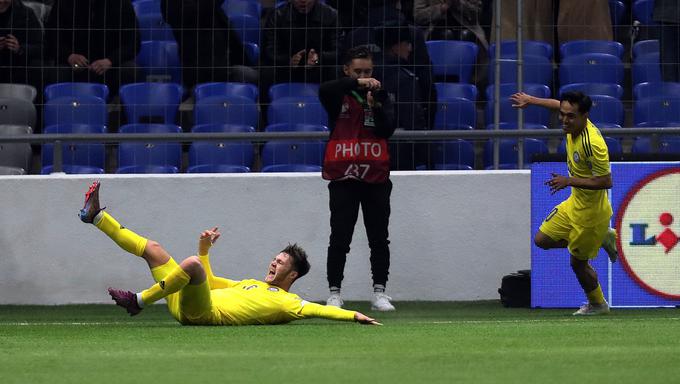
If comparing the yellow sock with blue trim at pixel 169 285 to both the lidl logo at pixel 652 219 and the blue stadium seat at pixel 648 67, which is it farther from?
the blue stadium seat at pixel 648 67

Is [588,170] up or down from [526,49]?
down

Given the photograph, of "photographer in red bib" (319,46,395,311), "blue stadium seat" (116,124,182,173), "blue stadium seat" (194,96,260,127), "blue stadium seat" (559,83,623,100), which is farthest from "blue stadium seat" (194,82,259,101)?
"blue stadium seat" (559,83,623,100)

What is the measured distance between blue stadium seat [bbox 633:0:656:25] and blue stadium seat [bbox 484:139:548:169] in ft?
5.46

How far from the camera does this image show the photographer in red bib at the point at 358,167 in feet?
39.2

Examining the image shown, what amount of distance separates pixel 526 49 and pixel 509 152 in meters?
1.04

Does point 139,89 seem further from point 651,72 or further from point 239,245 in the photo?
point 651,72

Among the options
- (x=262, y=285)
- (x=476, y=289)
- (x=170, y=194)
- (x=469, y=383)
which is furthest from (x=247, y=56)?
(x=469, y=383)

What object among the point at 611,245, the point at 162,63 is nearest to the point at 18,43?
the point at 162,63

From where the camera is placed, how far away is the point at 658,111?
1381cm

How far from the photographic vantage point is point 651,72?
545 inches

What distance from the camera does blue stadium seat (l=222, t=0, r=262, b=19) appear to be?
14031mm

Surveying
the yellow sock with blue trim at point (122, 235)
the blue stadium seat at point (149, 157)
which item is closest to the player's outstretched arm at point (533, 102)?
the yellow sock with blue trim at point (122, 235)

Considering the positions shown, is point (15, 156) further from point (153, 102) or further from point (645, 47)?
point (645, 47)

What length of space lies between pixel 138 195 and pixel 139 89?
1155 mm
